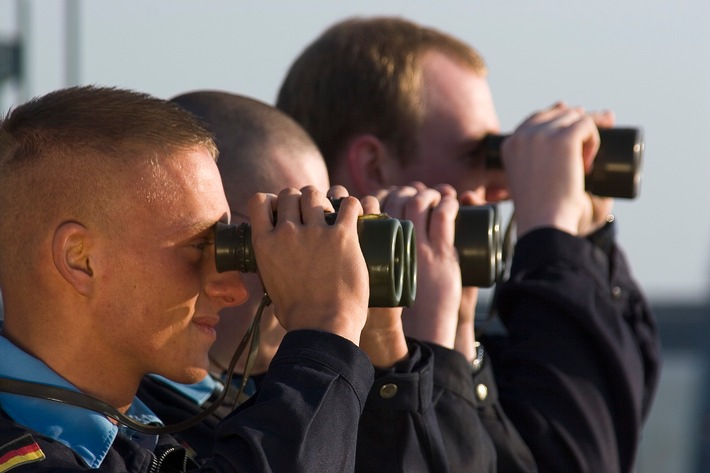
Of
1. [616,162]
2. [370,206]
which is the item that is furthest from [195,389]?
[616,162]

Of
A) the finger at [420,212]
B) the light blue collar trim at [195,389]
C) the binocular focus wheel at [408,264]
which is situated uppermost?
the binocular focus wheel at [408,264]

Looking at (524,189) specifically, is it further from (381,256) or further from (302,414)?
(302,414)

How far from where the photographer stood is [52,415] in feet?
8.00

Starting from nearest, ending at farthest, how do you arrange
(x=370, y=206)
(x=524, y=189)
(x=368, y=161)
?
(x=370, y=206) < (x=524, y=189) < (x=368, y=161)

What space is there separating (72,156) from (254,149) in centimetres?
86

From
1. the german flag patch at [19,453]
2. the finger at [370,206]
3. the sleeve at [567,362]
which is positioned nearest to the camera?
the german flag patch at [19,453]

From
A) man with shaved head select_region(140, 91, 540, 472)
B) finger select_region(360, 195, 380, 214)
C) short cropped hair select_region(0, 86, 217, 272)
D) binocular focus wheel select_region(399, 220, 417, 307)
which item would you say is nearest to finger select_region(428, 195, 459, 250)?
man with shaved head select_region(140, 91, 540, 472)

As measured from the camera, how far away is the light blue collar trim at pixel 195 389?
304 centimetres

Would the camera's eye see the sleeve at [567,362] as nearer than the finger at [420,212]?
No

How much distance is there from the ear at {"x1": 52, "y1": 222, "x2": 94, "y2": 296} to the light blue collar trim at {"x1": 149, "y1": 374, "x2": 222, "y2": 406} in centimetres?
59

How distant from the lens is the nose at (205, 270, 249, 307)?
2639 millimetres

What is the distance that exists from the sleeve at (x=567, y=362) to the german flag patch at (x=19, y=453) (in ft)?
5.50

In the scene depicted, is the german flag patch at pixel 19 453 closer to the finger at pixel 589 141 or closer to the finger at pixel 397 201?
the finger at pixel 397 201

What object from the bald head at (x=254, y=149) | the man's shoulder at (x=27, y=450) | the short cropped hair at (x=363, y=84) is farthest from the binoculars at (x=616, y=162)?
the man's shoulder at (x=27, y=450)
